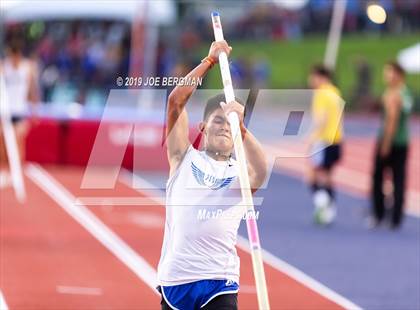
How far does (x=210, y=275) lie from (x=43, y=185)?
13942 mm

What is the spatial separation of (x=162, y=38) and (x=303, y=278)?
114 feet

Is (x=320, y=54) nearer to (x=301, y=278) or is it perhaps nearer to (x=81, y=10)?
(x=81, y=10)

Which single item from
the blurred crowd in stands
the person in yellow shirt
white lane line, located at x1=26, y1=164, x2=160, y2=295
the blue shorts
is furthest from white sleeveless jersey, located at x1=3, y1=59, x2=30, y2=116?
the blue shorts

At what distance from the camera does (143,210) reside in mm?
17766

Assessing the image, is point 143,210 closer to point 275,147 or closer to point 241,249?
point 241,249

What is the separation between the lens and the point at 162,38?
4650 cm

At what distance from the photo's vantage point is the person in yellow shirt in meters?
16.3

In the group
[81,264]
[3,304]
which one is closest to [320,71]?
[81,264]

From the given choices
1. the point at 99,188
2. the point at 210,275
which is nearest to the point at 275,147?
the point at 99,188

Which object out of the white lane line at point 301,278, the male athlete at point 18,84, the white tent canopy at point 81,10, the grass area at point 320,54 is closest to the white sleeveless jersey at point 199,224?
the white lane line at point 301,278

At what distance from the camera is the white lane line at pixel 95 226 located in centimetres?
1225

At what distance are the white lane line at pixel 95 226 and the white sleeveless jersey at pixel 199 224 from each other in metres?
3.98

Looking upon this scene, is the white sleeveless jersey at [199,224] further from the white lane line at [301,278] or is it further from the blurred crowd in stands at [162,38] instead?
the blurred crowd in stands at [162,38]

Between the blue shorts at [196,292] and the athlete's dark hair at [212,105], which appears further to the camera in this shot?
the athlete's dark hair at [212,105]
